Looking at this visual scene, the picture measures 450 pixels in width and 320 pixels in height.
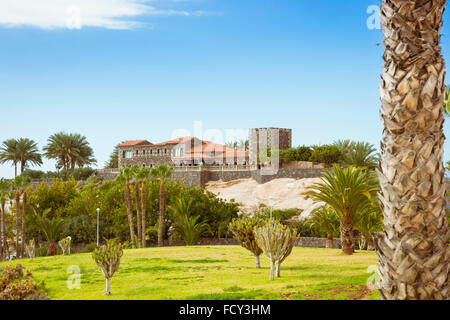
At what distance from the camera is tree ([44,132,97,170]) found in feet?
246

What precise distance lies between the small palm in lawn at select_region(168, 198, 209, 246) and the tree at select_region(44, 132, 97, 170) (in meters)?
36.3

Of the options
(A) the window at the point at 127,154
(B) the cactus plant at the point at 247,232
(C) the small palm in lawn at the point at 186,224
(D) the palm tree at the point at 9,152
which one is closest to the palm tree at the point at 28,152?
(D) the palm tree at the point at 9,152

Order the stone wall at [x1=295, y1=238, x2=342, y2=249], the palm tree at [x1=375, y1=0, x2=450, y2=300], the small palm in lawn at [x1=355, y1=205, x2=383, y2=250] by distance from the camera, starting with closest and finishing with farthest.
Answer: the palm tree at [x1=375, y1=0, x2=450, y2=300] → the small palm in lawn at [x1=355, y1=205, x2=383, y2=250] → the stone wall at [x1=295, y1=238, x2=342, y2=249]

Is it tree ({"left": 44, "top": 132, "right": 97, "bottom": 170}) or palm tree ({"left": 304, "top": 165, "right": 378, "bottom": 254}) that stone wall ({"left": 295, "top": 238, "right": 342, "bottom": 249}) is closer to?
palm tree ({"left": 304, "top": 165, "right": 378, "bottom": 254})

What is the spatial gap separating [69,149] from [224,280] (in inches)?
2674

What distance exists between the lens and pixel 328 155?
7800 cm

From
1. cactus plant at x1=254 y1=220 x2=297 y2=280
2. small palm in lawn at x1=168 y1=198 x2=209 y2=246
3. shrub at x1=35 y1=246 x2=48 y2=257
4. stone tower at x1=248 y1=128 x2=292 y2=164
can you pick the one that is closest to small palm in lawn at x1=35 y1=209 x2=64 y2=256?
shrub at x1=35 y1=246 x2=48 y2=257

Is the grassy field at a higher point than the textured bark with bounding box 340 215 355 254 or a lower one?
lower

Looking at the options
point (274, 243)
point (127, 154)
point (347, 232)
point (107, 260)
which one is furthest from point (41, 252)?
point (127, 154)

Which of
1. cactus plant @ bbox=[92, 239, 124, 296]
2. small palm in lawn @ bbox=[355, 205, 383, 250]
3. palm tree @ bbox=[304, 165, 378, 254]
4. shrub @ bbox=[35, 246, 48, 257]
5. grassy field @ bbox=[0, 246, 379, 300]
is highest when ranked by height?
palm tree @ bbox=[304, 165, 378, 254]

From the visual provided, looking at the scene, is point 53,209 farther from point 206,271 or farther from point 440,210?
point 440,210

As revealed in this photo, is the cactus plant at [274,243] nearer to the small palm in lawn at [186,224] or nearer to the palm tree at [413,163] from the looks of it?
the palm tree at [413,163]
